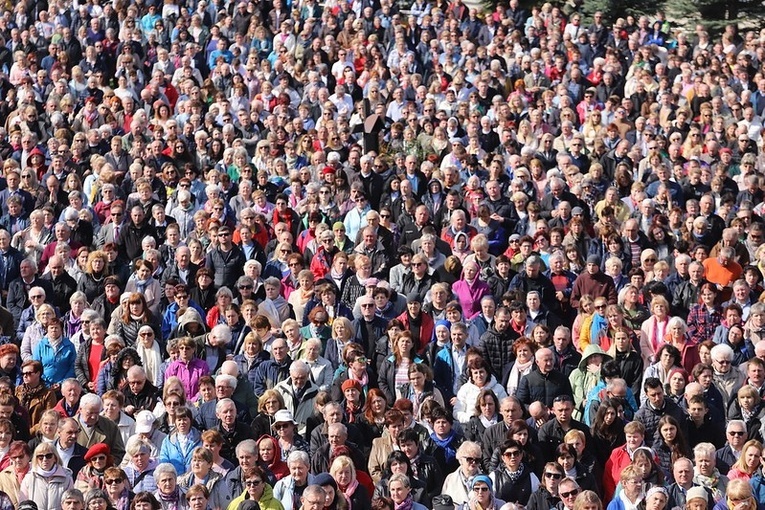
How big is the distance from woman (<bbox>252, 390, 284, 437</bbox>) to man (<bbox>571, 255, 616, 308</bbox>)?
12.8 feet

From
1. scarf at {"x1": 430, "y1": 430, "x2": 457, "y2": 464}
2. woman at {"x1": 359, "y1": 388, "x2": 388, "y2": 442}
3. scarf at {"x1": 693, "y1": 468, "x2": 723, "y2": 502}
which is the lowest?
scarf at {"x1": 430, "y1": 430, "x2": 457, "y2": 464}

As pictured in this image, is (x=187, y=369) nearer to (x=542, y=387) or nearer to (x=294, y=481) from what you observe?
(x=294, y=481)

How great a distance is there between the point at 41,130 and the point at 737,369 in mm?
11268

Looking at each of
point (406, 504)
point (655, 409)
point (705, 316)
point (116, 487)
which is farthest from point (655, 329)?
point (116, 487)

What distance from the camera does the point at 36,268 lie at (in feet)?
55.8

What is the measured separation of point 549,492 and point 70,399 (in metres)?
4.25

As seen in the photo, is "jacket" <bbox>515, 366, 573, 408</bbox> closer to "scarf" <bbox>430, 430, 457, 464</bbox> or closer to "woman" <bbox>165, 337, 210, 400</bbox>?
"scarf" <bbox>430, 430, 457, 464</bbox>

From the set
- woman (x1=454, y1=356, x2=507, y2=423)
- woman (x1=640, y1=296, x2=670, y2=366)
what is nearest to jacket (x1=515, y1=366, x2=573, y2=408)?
woman (x1=454, y1=356, x2=507, y2=423)

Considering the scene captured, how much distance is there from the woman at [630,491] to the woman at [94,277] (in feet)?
21.3

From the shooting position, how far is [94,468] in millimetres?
12445

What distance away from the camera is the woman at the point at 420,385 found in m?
13.9

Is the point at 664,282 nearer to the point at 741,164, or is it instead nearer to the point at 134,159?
the point at 741,164

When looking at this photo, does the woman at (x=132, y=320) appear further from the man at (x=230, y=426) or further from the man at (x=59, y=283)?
the man at (x=230, y=426)

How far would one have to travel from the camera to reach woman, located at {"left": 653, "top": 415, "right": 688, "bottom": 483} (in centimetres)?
1287
